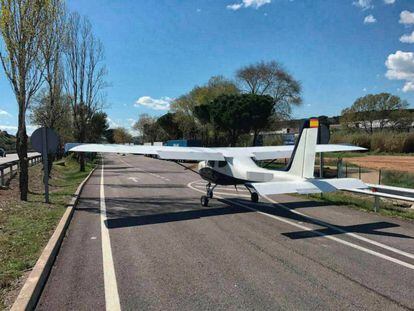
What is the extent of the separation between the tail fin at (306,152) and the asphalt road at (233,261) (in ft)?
4.33

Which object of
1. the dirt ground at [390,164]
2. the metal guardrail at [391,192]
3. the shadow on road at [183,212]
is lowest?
the shadow on road at [183,212]

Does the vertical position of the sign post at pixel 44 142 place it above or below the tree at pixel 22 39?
below

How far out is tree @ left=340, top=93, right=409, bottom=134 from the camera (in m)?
85.8

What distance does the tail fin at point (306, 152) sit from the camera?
389 inches

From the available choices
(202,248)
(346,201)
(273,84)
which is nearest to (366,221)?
(346,201)

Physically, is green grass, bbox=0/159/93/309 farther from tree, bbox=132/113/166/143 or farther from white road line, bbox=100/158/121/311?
tree, bbox=132/113/166/143

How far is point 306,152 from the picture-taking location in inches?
395

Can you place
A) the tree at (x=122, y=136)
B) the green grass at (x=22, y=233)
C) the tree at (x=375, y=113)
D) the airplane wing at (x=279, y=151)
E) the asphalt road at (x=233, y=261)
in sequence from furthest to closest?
1. the tree at (x=122, y=136)
2. the tree at (x=375, y=113)
3. the airplane wing at (x=279, y=151)
4. the green grass at (x=22, y=233)
5. the asphalt road at (x=233, y=261)

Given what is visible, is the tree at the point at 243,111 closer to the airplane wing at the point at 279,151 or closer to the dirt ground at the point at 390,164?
the dirt ground at the point at 390,164

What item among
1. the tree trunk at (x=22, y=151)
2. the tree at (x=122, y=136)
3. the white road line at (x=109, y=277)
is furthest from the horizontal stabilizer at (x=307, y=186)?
the tree at (x=122, y=136)

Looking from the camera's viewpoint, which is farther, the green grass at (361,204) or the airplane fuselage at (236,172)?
the airplane fuselage at (236,172)

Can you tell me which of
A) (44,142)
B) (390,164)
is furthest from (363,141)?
(44,142)

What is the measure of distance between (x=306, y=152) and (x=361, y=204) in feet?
13.1

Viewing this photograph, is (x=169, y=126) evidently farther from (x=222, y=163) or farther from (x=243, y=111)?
(x=222, y=163)
